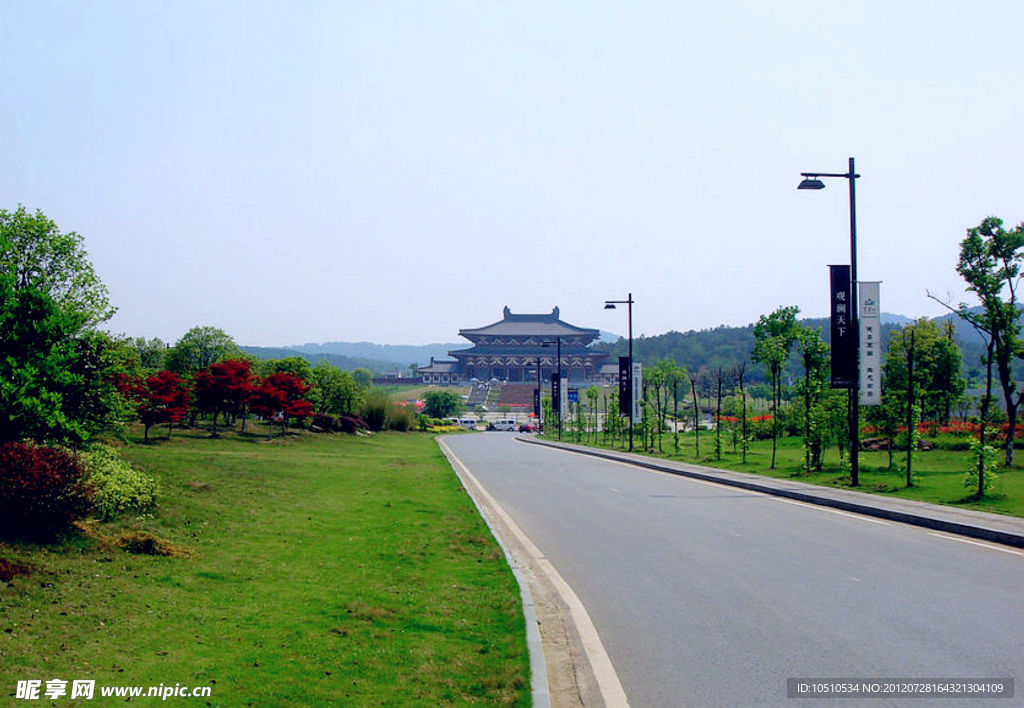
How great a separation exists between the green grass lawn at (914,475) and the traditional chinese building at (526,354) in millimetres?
88855

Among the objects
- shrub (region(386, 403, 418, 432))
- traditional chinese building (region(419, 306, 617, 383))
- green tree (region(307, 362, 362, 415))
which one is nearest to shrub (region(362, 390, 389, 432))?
shrub (region(386, 403, 418, 432))

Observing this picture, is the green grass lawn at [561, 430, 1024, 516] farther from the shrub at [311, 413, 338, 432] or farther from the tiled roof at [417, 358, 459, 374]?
the tiled roof at [417, 358, 459, 374]

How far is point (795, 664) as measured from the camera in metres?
5.84

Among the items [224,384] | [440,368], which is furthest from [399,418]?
[440,368]

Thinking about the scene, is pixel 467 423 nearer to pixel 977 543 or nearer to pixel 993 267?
pixel 993 267

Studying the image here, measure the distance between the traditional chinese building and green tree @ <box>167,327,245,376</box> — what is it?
8009 cm

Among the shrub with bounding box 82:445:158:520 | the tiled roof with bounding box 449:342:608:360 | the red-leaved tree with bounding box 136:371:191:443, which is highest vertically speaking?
the tiled roof with bounding box 449:342:608:360

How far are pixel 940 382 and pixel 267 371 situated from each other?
34376 millimetres

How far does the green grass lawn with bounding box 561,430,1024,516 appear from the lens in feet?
50.5

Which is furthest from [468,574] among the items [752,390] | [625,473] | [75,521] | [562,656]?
[752,390]

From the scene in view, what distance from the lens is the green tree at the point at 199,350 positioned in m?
42.1

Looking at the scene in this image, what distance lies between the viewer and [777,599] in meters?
7.81

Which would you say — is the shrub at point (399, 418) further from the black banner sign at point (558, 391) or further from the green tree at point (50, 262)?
the green tree at point (50, 262)

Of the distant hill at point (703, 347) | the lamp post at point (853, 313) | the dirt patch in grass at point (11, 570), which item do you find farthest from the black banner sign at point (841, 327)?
the distant hill at point (703, 347)
